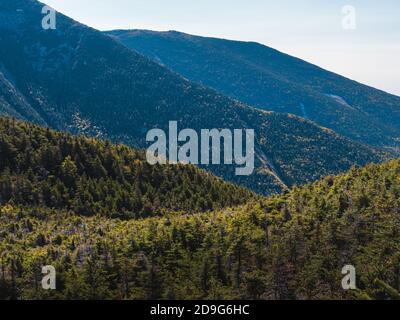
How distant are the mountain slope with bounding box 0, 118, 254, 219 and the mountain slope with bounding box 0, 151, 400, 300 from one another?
940 inches

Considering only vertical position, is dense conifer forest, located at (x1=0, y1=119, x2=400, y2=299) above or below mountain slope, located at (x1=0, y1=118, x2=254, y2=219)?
below

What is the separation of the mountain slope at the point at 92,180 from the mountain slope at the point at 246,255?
78.4 feet

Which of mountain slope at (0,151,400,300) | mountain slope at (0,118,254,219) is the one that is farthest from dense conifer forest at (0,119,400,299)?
mountain slope at (0,118,254,219)

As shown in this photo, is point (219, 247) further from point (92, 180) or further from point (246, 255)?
point (92, 180)

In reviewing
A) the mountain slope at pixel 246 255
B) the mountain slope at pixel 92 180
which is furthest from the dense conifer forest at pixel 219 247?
the mountain slope at pixel 92 180

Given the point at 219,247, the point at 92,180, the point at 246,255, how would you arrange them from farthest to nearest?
the point at 92,180
the point at 219,247
the point at 246,255

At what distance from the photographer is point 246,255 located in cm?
5309

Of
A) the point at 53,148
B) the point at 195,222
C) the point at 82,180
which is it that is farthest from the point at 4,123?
the point at 195,222

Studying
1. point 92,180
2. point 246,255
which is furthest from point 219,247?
point 92,180

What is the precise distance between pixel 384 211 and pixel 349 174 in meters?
19.6

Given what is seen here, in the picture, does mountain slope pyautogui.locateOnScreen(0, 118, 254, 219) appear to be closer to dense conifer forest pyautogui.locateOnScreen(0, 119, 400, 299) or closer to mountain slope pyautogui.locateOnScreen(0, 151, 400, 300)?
dense conifer forest pyautogui.locateOnScreen(0, 119, 400, 299)

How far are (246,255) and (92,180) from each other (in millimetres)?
57565

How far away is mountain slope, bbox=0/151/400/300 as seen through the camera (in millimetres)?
45781

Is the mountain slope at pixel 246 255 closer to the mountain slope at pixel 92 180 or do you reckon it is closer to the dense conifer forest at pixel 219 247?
the dense conifer forest at pixel 219 247
